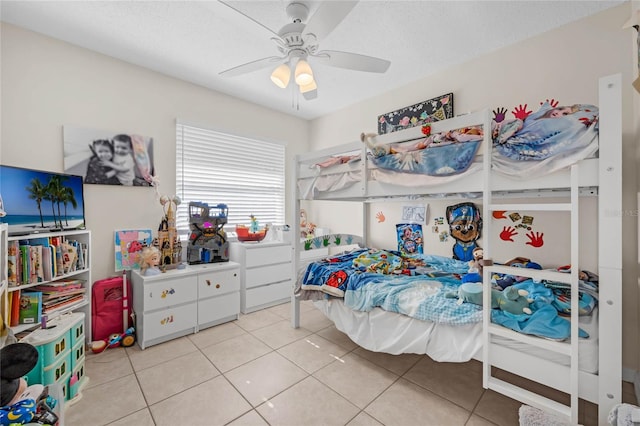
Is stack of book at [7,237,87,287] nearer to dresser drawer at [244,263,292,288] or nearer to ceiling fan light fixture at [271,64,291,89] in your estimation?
dresser drawer at [244,263,292,288]

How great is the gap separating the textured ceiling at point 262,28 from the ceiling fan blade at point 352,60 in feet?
1.13

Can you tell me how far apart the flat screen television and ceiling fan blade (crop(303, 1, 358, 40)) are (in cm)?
221

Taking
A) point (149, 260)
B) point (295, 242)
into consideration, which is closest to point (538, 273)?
point (295, 242)

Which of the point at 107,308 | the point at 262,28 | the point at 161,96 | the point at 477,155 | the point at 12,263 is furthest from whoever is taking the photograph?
the point at 161,96

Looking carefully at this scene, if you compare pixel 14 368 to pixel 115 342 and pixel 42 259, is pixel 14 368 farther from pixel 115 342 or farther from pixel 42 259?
pixel 115 342

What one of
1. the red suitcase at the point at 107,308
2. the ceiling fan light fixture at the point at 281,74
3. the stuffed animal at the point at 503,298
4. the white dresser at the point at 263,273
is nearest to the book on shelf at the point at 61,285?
the red suitcase at the point at 107,308

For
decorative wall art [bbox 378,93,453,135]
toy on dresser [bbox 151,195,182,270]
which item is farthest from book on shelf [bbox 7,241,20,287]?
decorative wall art [bbox 378,93,453,135]

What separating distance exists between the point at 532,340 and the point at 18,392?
235 centimetres

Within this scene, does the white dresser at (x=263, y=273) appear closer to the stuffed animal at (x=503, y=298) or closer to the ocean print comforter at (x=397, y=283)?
the ocean print comforter at (x=397, y=283)

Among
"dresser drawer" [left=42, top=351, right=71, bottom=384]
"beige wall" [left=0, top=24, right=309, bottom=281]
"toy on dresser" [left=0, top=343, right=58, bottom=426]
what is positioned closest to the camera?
"toy on dresser" [left=0, top=343, right=58, bottom=426]

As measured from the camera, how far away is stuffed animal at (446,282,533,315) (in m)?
1.36

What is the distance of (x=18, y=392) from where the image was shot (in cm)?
116

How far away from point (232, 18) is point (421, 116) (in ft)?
7.00

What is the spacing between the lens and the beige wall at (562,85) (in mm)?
1876
